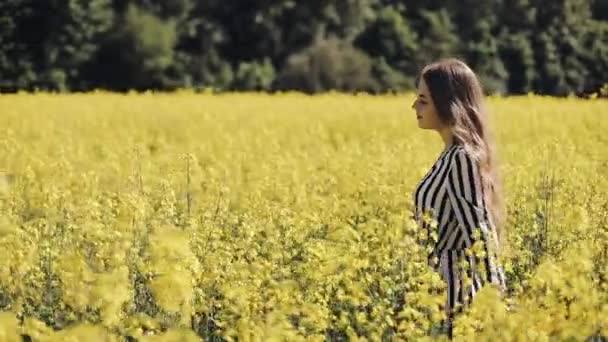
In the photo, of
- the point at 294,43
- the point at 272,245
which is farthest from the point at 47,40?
the point at 272,245

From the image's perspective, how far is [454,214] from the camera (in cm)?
456

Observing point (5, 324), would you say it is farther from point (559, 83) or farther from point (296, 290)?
point (559, 83)

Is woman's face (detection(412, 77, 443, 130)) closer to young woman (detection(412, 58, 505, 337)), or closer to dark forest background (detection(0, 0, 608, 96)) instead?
young woman (detection(412, 58, 505, 337))

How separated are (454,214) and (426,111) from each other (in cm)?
33

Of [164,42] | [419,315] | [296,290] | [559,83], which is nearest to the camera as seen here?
[419,315]

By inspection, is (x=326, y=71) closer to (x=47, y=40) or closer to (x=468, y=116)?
(x=47, y=40)

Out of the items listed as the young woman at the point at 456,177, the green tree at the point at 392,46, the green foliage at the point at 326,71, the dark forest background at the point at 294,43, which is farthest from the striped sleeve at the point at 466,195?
the green tree at the point at 392,46

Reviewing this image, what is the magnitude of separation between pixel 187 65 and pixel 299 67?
6.21m

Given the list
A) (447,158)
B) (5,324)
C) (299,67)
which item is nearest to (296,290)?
(447,158)

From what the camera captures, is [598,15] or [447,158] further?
[598,15]

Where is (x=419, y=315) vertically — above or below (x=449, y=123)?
below

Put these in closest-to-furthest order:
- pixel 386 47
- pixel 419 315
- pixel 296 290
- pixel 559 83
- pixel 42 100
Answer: pixel 419 315 → pixel 296 290 → pixel 42 100 → pixel 559 83 → pixel 386 47

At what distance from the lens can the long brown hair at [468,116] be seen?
456 cm

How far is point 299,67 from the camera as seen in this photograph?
4019 cm
